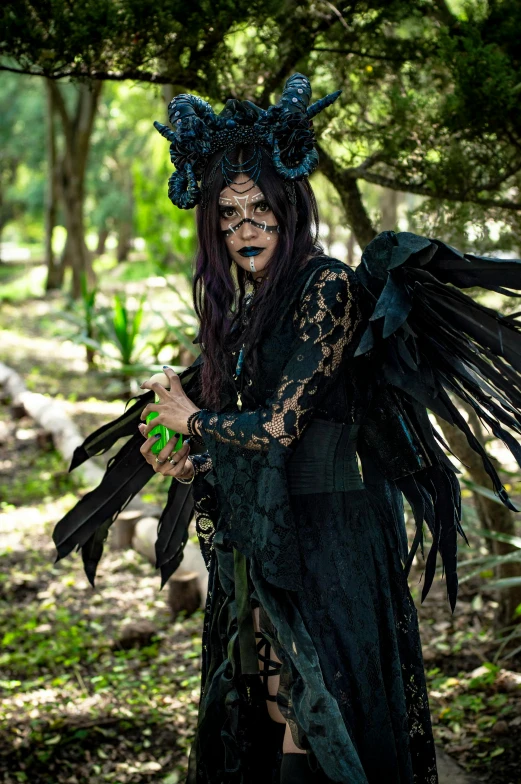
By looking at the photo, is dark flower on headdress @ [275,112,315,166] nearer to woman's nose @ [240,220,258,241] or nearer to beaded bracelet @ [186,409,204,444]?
woman's nose @ [240,220,258,241]

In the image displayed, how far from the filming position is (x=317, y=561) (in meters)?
2.11

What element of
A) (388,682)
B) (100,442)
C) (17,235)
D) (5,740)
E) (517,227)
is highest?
(17,235)

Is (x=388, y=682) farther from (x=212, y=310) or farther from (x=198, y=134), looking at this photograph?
(x=198, y=134)

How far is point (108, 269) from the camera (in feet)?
82.1

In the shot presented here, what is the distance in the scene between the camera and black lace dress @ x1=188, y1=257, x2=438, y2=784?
6.53 ft

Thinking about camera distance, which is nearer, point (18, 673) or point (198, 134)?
point (198, 134)

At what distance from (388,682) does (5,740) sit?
178 cm

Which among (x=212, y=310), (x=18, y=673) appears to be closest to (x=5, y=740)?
(x=18, y=673)

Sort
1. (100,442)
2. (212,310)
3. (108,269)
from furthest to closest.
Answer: (108,269) < (100,442) < (212,310)

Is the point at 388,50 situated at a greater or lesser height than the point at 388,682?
greater

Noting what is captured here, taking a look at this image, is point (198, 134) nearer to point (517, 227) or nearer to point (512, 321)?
point (512, 321)

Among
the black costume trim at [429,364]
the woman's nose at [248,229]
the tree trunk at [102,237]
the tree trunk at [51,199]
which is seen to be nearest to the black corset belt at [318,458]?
the black costume trim at [429,364]

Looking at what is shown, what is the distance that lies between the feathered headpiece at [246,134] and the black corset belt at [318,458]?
2.07ft

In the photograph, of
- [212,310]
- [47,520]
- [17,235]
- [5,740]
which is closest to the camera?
[212,310]
